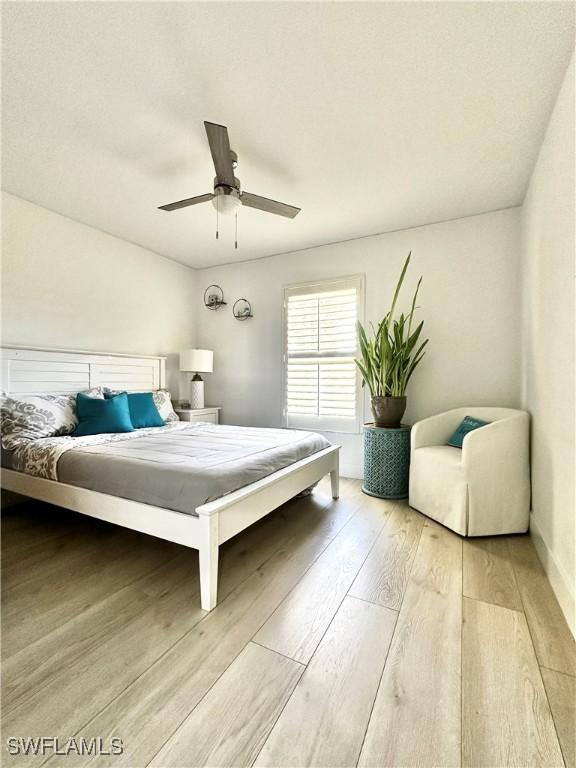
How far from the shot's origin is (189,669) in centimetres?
122

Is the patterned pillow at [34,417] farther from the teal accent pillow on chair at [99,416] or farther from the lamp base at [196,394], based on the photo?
the lamp base at [196,394]

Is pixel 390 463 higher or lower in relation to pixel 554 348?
lower

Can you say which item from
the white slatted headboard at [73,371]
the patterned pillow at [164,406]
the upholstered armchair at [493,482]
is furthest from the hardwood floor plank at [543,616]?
the white slatted headboard at [73,371]

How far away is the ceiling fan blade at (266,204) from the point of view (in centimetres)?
214

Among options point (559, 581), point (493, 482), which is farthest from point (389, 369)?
point (559, 581)

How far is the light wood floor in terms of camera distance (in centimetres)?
98

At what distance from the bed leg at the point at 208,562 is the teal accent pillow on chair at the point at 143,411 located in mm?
1871

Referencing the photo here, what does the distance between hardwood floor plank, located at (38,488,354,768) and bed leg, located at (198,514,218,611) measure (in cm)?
6

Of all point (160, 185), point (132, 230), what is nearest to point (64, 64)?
point (160, 185)

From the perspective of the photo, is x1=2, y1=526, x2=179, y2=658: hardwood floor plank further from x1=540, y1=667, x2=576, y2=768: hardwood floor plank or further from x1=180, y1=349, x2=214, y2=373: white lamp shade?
x1=180, y1=349, x2=214, y2=373: white lamp shade

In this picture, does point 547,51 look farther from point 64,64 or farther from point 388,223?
point 64,64

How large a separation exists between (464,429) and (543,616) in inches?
57.8

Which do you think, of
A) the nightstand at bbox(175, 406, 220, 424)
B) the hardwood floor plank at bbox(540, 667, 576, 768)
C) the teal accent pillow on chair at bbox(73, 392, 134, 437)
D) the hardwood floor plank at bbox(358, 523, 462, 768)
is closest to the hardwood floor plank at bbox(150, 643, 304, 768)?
the hardwood floor plank at bbox(358, 523, 462, 768)

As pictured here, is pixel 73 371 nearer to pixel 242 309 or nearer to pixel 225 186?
pixel 242 309
